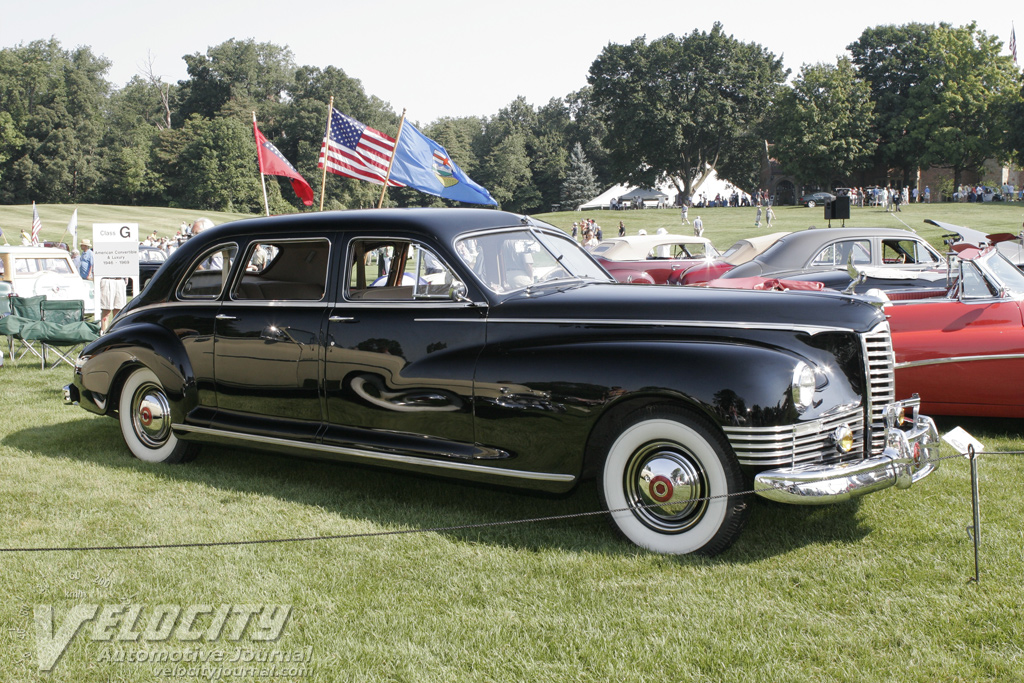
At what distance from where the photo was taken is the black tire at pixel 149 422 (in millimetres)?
6387

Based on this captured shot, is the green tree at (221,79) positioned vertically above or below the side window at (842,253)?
above

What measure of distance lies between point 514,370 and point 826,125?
7361 cm

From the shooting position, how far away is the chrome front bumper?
3.99 metres

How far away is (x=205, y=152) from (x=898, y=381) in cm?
8396

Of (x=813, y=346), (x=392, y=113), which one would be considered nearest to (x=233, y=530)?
(x=813, y=346)

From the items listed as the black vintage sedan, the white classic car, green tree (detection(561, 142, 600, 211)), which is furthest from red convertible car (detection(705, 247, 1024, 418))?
green tree (detection(561, 142, 600, 211))

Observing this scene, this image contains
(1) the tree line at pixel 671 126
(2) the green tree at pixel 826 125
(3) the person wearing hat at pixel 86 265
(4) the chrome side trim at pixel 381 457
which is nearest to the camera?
(4) the chrome side trim at pixel 381 457

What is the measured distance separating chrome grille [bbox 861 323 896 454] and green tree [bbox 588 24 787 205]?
75.3 m

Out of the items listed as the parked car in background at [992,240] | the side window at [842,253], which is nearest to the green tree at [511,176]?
the side window at [842,253]

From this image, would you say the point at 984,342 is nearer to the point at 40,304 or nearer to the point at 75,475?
the point at 75,475

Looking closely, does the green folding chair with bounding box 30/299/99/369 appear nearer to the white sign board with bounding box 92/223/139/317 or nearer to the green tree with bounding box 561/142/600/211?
the white sign board with bounding box 92/223/139/317

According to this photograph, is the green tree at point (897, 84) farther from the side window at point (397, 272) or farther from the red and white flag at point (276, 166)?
the side window at point (397, 272)

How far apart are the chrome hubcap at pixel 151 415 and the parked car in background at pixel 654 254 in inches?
400

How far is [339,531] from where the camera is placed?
16.3 feet
